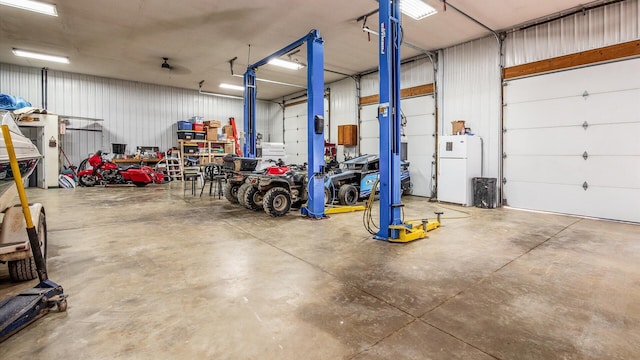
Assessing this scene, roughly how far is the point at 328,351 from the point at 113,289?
1.93 meters

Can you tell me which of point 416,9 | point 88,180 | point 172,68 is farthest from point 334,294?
point 88,180

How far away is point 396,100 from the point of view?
4.12m

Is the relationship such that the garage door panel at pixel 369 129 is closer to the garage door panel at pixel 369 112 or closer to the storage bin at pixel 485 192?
the garage door panel at pixel 369 112

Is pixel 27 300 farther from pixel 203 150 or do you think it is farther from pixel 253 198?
pixel 203 150

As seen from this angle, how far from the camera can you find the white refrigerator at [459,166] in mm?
6698

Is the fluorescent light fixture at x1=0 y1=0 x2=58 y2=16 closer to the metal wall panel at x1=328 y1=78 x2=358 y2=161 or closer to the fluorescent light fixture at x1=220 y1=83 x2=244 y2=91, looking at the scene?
the fluorescent light fixture at x1=220 y1=83 x2=244 y2=91

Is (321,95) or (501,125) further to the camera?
(501,125)

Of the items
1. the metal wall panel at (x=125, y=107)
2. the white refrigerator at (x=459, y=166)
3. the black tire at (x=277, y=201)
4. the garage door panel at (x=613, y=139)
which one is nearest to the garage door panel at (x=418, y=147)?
the white refrigerator at (x=459, y=166)

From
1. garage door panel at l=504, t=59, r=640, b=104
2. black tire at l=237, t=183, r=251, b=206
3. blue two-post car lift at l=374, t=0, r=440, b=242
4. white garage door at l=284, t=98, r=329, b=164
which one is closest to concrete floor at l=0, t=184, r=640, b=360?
blue two-post car lift at l=374, t=0, r=440, b=242

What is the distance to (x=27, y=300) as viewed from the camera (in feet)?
6.73

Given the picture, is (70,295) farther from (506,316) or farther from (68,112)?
(68,112)

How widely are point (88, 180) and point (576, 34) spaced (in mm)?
13293

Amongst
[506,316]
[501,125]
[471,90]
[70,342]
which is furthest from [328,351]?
[471,90]

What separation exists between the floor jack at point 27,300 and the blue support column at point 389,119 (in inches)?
130
